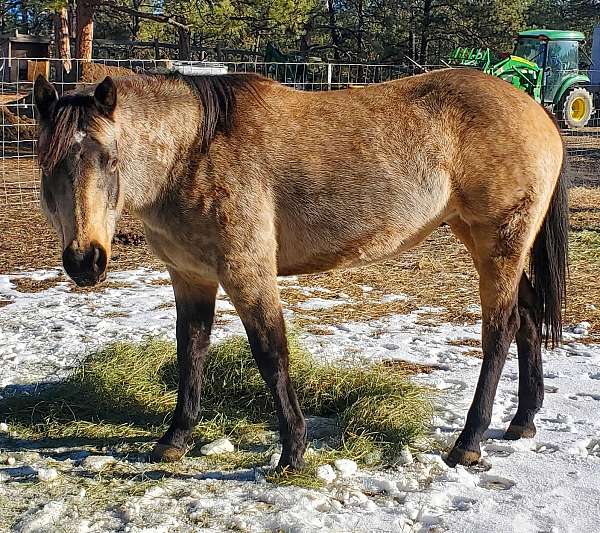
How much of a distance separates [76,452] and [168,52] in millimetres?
28389

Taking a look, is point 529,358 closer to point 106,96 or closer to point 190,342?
point 190,342

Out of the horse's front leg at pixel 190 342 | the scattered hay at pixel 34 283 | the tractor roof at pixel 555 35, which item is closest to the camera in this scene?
the horse's front leg at pixel 190 342

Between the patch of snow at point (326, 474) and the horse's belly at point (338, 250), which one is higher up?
the horse's belly at point (338, 250)

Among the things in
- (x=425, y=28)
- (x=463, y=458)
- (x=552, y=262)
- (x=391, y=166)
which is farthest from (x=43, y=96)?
(x=425, y=28)

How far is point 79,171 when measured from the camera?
9.37 ft

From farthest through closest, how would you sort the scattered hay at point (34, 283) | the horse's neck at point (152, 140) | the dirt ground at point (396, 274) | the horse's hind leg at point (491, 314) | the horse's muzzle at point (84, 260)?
the scattered hay at point (34, 283)
the dirt ground at point (396, 274)
the horse's hind leg at point (491, 314)
the horse's neck at point (152, 140)
the horse's muzzle at point (84, 260)

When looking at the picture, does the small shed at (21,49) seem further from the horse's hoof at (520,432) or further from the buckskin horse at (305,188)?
the horse's hoof at (520,432)

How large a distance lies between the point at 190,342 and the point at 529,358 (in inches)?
67.1

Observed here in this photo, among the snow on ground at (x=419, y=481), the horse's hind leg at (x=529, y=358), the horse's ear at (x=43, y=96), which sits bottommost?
the snow on ground at (x=419, y=481)

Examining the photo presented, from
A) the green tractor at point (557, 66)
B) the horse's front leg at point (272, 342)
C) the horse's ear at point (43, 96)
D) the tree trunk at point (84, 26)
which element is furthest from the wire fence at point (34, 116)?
the horse's front leg at point (272, 342)

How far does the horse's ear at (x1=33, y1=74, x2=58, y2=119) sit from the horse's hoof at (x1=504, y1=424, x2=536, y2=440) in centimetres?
254

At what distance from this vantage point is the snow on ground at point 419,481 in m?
2.86

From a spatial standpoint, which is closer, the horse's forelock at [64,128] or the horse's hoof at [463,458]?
the horse's forelock at [64,128]

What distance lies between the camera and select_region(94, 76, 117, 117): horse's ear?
2.90m
